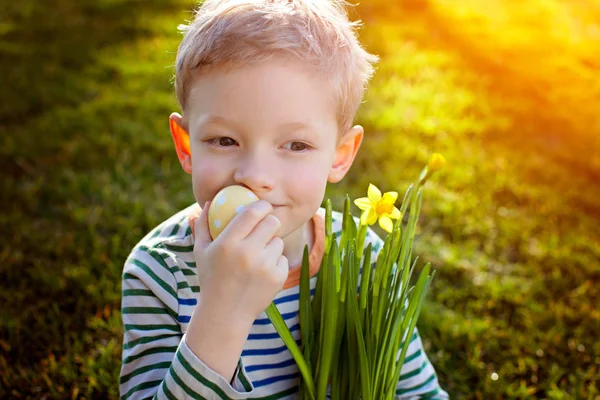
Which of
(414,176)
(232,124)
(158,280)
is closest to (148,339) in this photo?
(158,280)

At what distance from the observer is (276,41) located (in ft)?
4.49

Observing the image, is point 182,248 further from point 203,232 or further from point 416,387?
point 416,387

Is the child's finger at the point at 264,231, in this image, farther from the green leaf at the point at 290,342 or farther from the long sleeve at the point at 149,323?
the long sleeve at the point at 149,323

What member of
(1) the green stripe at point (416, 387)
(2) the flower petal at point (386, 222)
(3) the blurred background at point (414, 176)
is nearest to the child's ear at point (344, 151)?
(2) the flower petal at point (386, 222)

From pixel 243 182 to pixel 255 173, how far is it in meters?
0.03

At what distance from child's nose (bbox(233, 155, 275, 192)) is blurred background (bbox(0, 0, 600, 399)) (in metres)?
1.01

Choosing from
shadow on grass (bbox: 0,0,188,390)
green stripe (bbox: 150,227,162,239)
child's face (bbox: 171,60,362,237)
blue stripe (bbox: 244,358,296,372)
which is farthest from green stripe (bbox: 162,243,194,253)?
shadow on grass (bbox: 0,0,188,390)

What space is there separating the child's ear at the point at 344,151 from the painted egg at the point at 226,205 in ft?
1.18

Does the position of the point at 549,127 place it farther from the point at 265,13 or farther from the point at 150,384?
the point at 150,384

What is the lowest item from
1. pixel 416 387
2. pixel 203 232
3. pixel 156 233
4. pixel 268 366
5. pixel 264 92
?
pixel 416 387

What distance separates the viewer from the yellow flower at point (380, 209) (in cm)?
135

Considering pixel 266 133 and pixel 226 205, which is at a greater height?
pixel 266 133

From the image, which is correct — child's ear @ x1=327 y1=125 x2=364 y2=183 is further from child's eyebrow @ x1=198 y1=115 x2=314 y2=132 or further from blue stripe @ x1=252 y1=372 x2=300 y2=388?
blue stripe @ x1=252 y1=372 x2=300 y2=388

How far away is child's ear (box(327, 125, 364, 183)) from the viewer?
1.62 meters
